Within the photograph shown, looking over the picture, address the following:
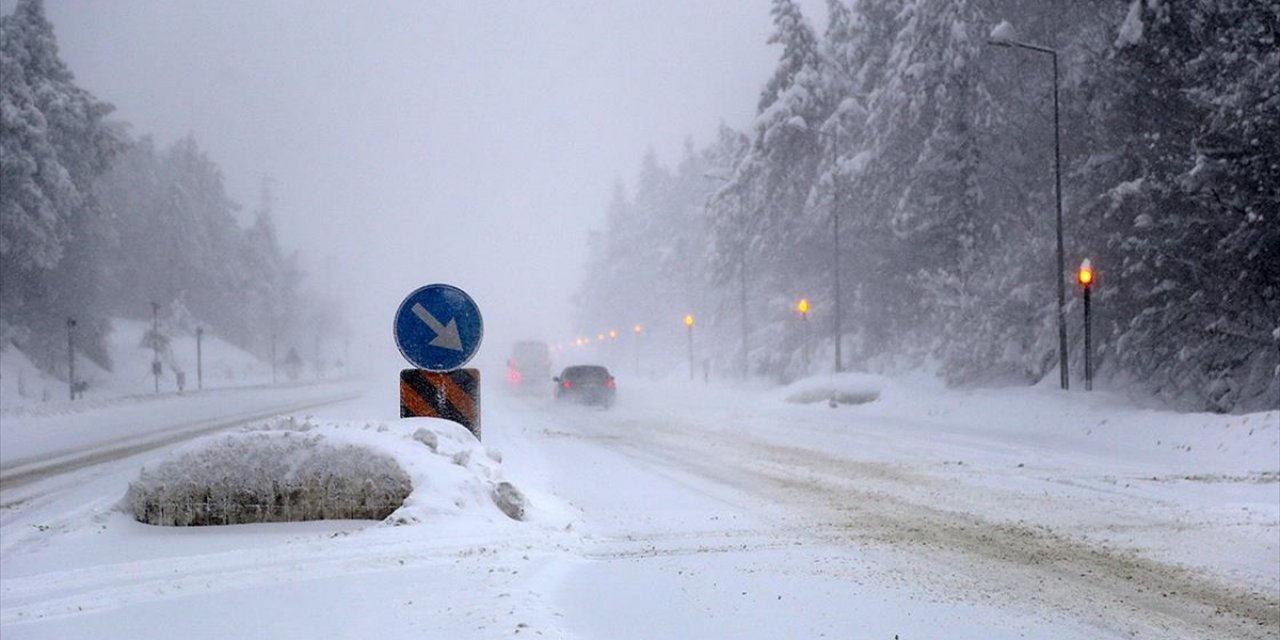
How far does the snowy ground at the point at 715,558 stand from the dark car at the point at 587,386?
17889mm

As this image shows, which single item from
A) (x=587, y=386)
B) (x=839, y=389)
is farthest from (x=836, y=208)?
(x=587, y=386)

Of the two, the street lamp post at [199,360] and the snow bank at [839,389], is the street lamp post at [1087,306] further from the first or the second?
the street lamp post at [199,360]

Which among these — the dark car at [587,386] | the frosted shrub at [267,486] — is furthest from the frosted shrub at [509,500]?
the dark car at [587,386]

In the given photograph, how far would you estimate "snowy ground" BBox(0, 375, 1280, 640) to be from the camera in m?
4.80

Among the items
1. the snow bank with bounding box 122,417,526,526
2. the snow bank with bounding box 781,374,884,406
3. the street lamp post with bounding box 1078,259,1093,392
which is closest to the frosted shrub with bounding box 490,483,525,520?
the snow bank with bounding box 122,417,526,526

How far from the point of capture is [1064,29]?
2500 centimetres

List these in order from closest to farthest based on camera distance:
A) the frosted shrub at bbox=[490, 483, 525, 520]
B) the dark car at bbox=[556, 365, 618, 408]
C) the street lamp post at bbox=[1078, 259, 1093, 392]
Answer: the frosted shrub at bbox=[490, 483, 525, 520]
the street lamp post at bbox=[1078, 259, 1093, 392]
the dark car at bbox=[556, 365, 618, 408]

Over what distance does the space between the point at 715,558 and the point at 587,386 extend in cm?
2470

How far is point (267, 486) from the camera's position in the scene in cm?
707

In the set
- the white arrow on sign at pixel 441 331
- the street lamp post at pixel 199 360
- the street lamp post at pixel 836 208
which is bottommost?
the street lamp post at pixel 199 360

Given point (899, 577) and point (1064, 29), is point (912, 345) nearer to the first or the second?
point (1064, 29)

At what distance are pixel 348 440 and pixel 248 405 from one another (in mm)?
32992

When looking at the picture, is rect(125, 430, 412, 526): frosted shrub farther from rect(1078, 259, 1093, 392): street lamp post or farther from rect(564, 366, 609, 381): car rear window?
rect(564, 366, 609, 381): car rear window

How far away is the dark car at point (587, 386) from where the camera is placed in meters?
31.0
